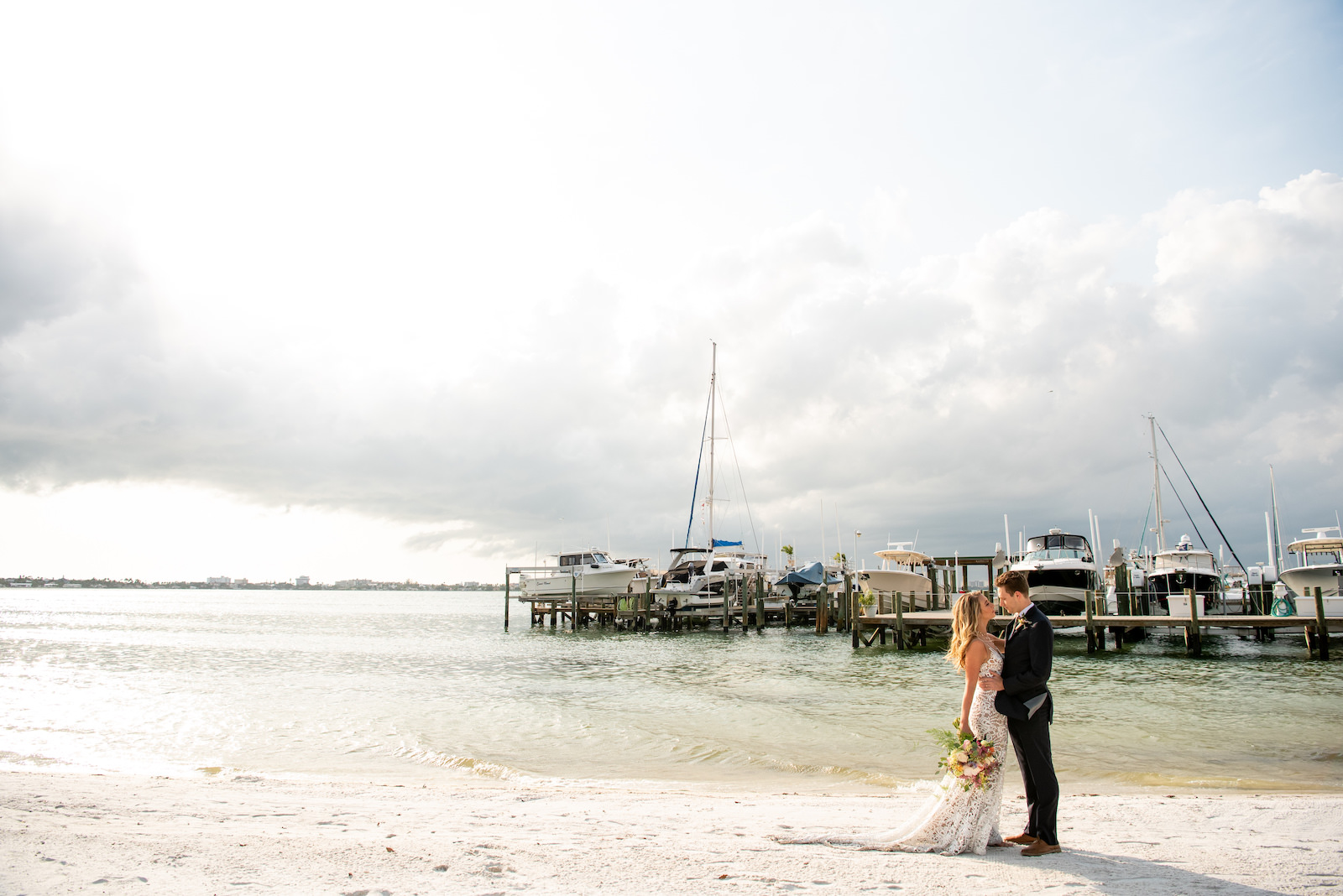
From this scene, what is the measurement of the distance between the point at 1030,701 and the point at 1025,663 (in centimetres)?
30

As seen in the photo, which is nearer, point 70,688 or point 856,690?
point 856,690

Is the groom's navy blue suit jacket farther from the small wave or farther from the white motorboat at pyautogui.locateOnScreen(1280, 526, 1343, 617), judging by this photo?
the white motorboat at pyautogui.locateOnScreen(1280, 526, 1343, 617)

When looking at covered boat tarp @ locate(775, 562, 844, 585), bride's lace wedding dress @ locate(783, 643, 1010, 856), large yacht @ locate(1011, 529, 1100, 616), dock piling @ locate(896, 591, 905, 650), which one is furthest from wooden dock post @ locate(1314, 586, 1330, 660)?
covered boat tarp @ locate(775, 562, 844, 585)

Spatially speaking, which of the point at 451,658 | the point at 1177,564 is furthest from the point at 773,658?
the point at 1177,564

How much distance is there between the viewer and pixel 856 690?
754 inches

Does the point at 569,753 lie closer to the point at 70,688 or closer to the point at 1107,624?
the point at 70,688

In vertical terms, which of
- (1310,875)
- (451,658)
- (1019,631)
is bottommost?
(451,658)

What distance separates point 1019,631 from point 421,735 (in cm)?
1157

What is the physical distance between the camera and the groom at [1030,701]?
517 centimetres

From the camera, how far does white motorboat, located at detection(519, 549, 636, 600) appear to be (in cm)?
4822

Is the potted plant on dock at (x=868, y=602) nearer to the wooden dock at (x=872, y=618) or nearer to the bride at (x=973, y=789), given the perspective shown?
the wooden dock at (x=872, y=618)

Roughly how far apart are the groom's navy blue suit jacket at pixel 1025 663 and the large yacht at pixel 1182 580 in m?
30.7

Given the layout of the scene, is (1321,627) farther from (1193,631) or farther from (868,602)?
(868,602)

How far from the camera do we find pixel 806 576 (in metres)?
48.9
